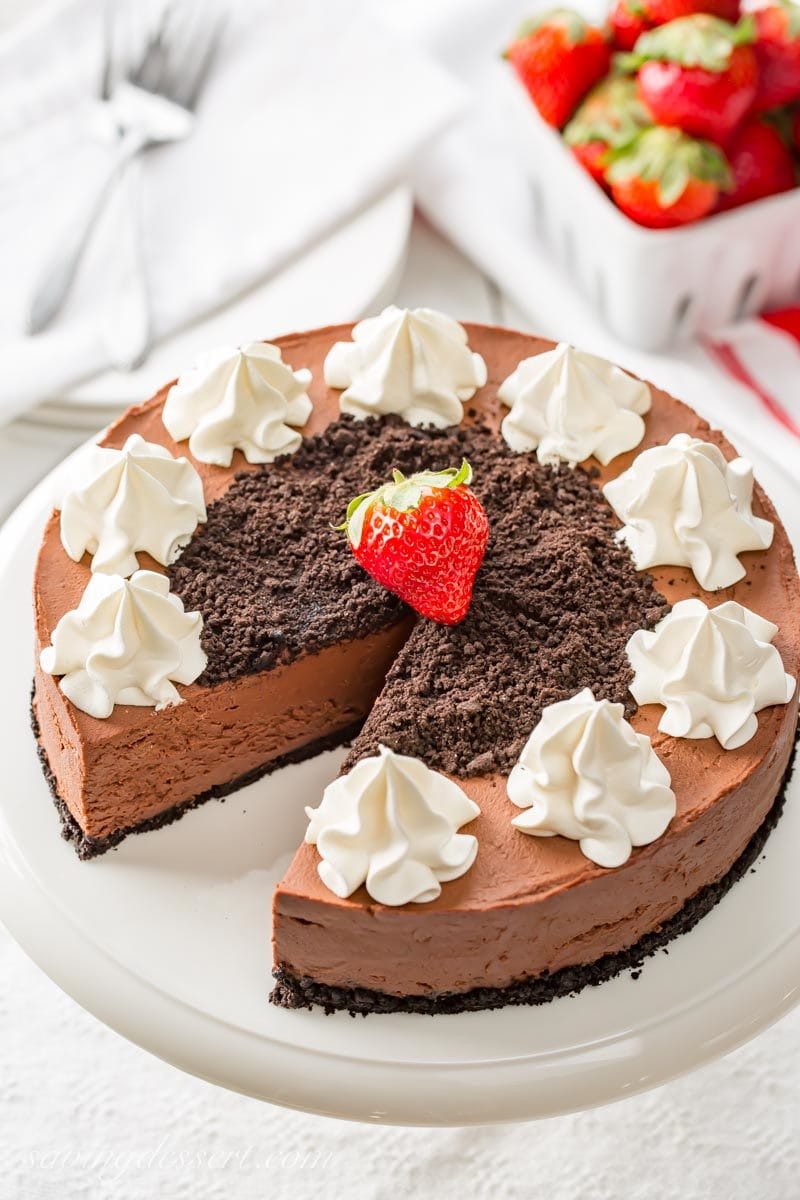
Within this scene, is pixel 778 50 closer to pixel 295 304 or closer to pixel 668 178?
pixel 668 178

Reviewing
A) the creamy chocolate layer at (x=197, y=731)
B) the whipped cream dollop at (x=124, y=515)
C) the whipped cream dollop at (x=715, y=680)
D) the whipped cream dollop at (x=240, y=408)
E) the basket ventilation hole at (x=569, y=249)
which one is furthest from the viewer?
the basket ventilation hole at (x=569, y=249)

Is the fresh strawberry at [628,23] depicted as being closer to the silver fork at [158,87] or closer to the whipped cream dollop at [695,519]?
the silver fork at [158,87]

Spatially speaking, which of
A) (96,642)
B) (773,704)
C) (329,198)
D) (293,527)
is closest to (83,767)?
(96,642)

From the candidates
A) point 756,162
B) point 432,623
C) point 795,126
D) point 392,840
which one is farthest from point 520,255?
point 392,840

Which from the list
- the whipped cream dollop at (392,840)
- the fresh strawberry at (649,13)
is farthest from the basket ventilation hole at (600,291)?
the whipped cream dollop at (392,840)

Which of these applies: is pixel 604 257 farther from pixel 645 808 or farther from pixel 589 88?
pixel 645 808

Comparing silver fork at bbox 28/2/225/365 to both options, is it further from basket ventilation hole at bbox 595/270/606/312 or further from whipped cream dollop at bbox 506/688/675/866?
whipped cream dollop at bbox 506/688/675/866
